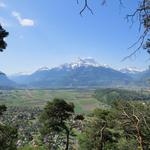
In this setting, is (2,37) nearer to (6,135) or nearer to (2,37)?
(2,37)

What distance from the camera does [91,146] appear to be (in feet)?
111

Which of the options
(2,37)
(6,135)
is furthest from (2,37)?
(6,135)

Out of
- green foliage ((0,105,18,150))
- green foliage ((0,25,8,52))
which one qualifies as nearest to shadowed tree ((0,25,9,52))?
green foliage ((0,25,8,52))

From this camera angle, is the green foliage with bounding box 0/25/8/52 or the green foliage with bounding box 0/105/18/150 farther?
the green foliage with bounding box 0/105/18/150

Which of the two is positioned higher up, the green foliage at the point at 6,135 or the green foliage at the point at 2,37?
the green foliage at the point at 2,37

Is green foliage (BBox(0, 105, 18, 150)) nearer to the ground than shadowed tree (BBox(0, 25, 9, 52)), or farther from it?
nearer to the ground

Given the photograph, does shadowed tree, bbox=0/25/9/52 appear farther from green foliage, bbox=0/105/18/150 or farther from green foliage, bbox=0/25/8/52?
green foliage, bbox=0/105/18/150

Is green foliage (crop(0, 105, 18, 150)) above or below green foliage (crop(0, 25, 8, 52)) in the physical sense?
below

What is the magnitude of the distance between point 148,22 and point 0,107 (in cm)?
1754

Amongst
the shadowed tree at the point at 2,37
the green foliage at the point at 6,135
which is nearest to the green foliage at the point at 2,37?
the shadowed tree at the point at 2,37

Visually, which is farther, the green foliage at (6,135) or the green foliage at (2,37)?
the green foliage at (6,135)

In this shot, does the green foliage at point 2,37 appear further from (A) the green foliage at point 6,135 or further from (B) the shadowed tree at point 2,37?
(A) the green foliage at point 6,135

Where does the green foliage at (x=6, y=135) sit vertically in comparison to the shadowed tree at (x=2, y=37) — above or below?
below

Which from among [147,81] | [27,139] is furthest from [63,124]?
[27,139]
